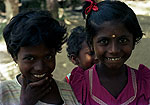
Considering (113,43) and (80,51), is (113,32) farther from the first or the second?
(80,51)

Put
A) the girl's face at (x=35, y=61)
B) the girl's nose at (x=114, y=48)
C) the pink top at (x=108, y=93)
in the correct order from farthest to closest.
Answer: the pink top at (x=108, y=93) < the girl's nose at (x=114, y=48) < the girl's face at (x=35, y=61)

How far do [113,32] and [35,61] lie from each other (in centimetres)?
55

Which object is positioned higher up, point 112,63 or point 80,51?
point 112,63

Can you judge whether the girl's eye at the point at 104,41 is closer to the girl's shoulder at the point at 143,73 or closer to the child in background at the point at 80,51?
the girl's shoulder at the point at 143,73

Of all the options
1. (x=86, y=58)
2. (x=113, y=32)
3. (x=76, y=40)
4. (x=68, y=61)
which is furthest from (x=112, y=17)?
(x=68, y=61)

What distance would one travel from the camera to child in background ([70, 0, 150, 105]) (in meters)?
1.42

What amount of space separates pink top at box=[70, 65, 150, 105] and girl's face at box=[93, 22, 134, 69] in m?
0.22

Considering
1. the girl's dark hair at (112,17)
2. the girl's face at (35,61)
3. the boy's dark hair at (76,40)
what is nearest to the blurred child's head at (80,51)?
the boy's dark hair at (76,40)

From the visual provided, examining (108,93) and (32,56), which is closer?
(32,56)

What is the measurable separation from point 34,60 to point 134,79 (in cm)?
78

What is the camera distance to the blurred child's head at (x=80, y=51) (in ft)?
6.97

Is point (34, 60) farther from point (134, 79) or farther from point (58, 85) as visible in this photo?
point (134, 79)

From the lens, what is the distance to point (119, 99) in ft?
5.00

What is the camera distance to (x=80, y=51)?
2.19 meters
